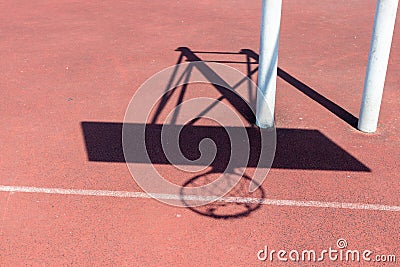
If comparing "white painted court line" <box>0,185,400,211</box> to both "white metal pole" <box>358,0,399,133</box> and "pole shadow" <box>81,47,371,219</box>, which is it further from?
"white metal pole" <box>358,0,399,133</box>

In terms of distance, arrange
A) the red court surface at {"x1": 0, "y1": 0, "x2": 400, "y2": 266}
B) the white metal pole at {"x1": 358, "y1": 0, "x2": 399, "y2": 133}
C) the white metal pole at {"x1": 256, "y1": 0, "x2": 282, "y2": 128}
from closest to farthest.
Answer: the red court surface at {"x1": 0, "y1": 0, "x2": 400, "y2": 266}
the white metal pole at {"x1": 358, "y1": 0, "x2": 399, "y2": 133}
the white metal pole at {"x1": 256, "y1": 0, "x2": 282, "y2": 128}

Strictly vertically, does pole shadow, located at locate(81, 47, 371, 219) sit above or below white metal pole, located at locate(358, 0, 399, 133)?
below

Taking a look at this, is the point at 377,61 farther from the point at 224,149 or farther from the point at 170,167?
the point at 170,167

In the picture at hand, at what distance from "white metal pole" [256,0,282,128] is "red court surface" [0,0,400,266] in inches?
16.9

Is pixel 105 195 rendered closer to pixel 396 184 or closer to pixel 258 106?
pixel 258 106

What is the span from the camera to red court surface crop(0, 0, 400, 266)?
517cm

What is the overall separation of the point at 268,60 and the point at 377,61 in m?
1.76

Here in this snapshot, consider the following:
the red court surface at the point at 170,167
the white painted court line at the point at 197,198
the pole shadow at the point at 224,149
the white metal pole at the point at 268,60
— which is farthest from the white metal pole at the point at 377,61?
the white painted court line at the point at 197,198

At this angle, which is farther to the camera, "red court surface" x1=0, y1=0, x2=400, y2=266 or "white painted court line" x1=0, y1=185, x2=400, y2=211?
"white painted court line" x1=0, y1=185, x2=400, y2=211

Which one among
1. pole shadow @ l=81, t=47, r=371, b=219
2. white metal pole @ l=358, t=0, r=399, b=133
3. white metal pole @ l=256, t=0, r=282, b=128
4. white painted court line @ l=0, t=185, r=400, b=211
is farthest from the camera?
white metal pole @ l=256, t=0, r=282, b=128

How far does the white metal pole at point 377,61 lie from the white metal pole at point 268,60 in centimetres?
153

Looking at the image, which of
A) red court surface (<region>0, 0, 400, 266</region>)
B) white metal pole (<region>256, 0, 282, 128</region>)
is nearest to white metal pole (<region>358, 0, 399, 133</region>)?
red court surface (<region>0, 0, 400, 266</region>)

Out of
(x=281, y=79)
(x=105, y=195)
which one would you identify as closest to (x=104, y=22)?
(x=281, y=79)

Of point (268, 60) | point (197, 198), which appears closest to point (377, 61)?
point (268, 60)
